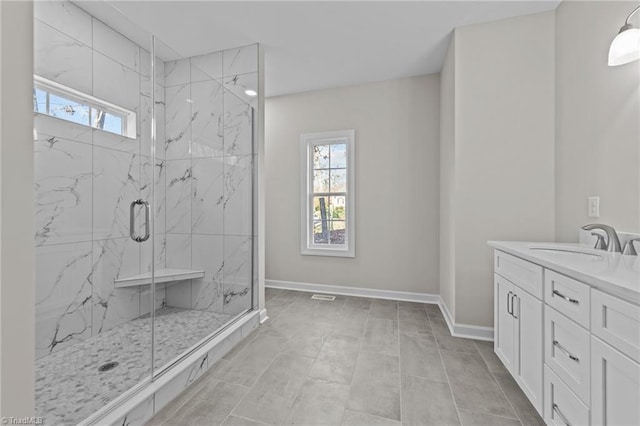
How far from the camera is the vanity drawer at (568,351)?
100 centimetres

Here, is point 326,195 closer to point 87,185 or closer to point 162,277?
point 162,277

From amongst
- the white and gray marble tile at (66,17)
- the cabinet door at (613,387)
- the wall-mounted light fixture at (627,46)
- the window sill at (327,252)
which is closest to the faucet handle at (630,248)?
the cabinet door at (613,387)

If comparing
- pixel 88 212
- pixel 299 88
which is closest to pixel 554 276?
pixel 88 212

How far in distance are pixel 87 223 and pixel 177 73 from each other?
166 centimetres

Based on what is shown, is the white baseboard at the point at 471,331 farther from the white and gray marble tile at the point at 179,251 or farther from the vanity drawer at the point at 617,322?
the white and gray marble tile at the point at 179,251

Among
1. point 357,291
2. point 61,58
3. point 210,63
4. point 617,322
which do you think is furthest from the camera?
point 357,291

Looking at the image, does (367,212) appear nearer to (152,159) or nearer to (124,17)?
(152,159)

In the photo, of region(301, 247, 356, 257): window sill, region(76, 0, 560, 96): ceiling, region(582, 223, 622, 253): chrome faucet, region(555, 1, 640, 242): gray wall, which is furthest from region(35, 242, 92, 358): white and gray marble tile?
region(555, 1, 640, 242): gray wall

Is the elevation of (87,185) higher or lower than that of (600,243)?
higher

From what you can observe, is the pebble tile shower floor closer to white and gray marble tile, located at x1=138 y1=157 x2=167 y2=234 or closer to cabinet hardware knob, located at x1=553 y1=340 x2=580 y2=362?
white and gray marble tile, located at x1=138 y1=157 x2=167 y2=234

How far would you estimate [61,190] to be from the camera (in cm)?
180

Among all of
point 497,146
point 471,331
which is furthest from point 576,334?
point 497,146

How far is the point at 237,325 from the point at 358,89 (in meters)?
3.16

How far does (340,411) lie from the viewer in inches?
58.0
